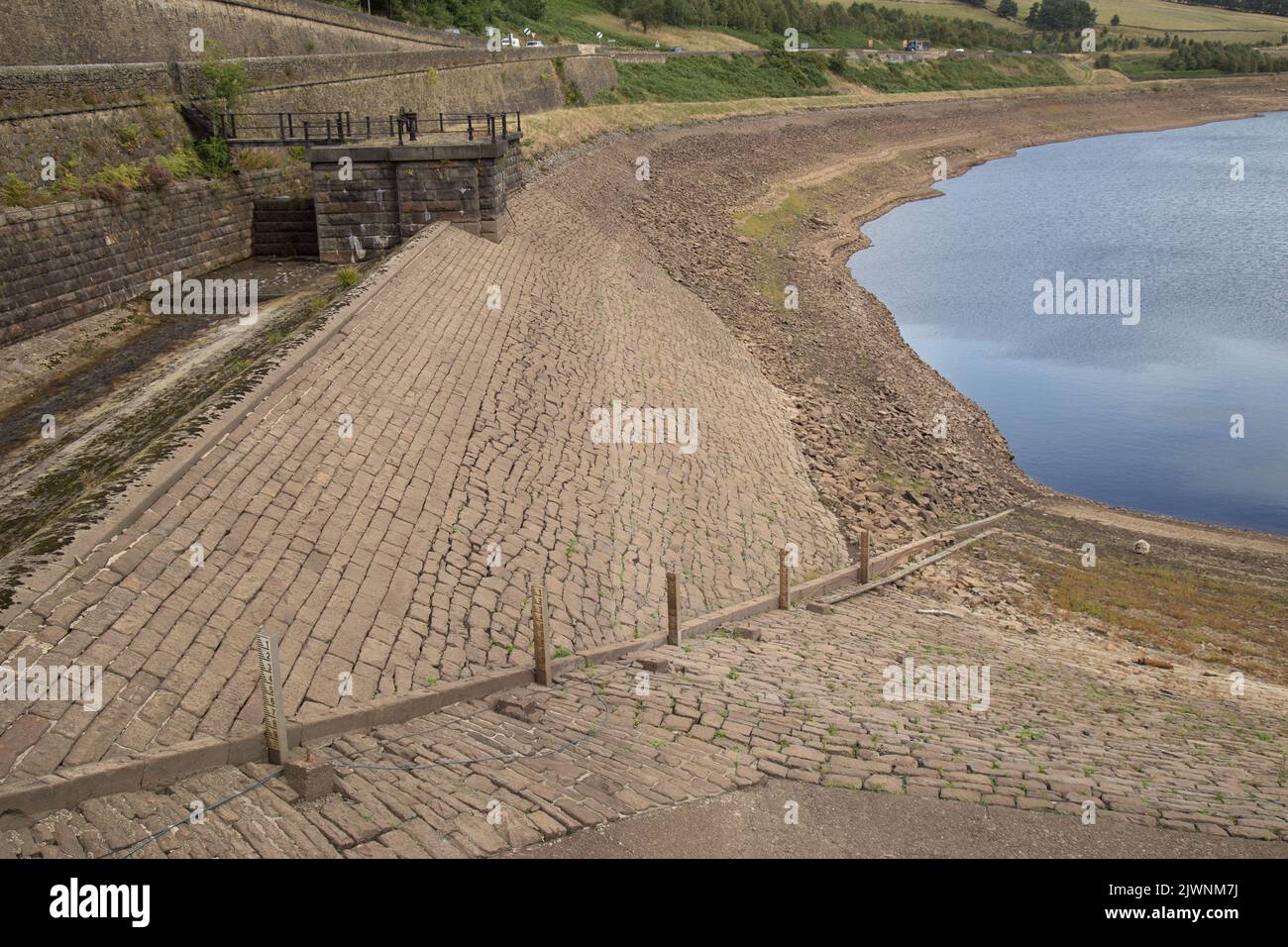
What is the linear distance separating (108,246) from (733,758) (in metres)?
13.8

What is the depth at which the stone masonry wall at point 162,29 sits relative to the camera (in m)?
20.8

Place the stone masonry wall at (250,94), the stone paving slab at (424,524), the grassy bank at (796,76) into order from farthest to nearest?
the grassy bank at (796,76) → the stone masonry wall at (250,94) → the stone paving slab at (424,524)

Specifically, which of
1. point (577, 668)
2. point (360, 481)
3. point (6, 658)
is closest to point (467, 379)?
point (360, 481)

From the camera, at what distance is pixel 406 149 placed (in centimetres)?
2153

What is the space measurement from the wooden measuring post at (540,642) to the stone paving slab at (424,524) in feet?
1.50

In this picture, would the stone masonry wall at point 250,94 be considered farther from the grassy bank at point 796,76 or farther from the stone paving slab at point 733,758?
the grassy bank at point 796,76

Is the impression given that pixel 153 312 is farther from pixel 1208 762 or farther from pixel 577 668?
pixel 1208 762

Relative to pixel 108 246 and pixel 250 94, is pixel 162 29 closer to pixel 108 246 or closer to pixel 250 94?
pixel 250 94

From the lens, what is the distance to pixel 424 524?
12219 millimetres

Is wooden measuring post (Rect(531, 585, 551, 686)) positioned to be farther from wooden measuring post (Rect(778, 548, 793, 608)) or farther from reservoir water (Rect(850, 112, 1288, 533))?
reservoir water (Rect(850, 112, 1288, 533))

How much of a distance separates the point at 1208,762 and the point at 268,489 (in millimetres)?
8600

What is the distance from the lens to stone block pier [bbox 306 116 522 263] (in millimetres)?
21469

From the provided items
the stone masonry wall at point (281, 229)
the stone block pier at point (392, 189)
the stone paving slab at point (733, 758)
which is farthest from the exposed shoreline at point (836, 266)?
the stone masonry wall at point (281, 229)

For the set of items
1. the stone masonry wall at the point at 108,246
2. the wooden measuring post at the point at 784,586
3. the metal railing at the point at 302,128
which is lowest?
the wooden measuring post at the point at 784,586
